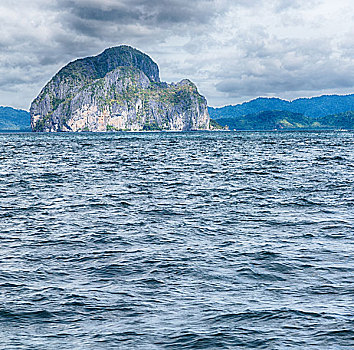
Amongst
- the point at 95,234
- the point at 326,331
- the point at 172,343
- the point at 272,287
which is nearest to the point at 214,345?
the point at 172,343

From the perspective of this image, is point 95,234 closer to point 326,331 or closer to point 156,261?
point 156,261

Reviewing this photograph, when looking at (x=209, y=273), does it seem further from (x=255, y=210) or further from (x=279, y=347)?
(x=255, y=210)

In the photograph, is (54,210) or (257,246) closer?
(257,246)

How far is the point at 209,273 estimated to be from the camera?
1480cm

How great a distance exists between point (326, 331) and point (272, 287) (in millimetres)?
3112

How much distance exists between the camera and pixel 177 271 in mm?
15062

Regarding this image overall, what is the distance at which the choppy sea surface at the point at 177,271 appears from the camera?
34.7 ft

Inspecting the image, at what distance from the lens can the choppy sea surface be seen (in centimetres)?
1059

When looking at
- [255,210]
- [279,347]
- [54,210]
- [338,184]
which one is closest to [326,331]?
[279,347]

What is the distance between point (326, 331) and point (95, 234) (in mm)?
11939

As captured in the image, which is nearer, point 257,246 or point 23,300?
point 23,300

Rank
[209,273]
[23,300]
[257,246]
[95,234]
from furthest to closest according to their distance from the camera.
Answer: [95,234]
[257,246]
[209,273]
[23,300]

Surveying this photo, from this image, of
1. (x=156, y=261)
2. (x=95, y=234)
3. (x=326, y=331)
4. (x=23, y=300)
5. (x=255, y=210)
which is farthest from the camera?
(x=255, y=210)

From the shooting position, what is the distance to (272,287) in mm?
13602
